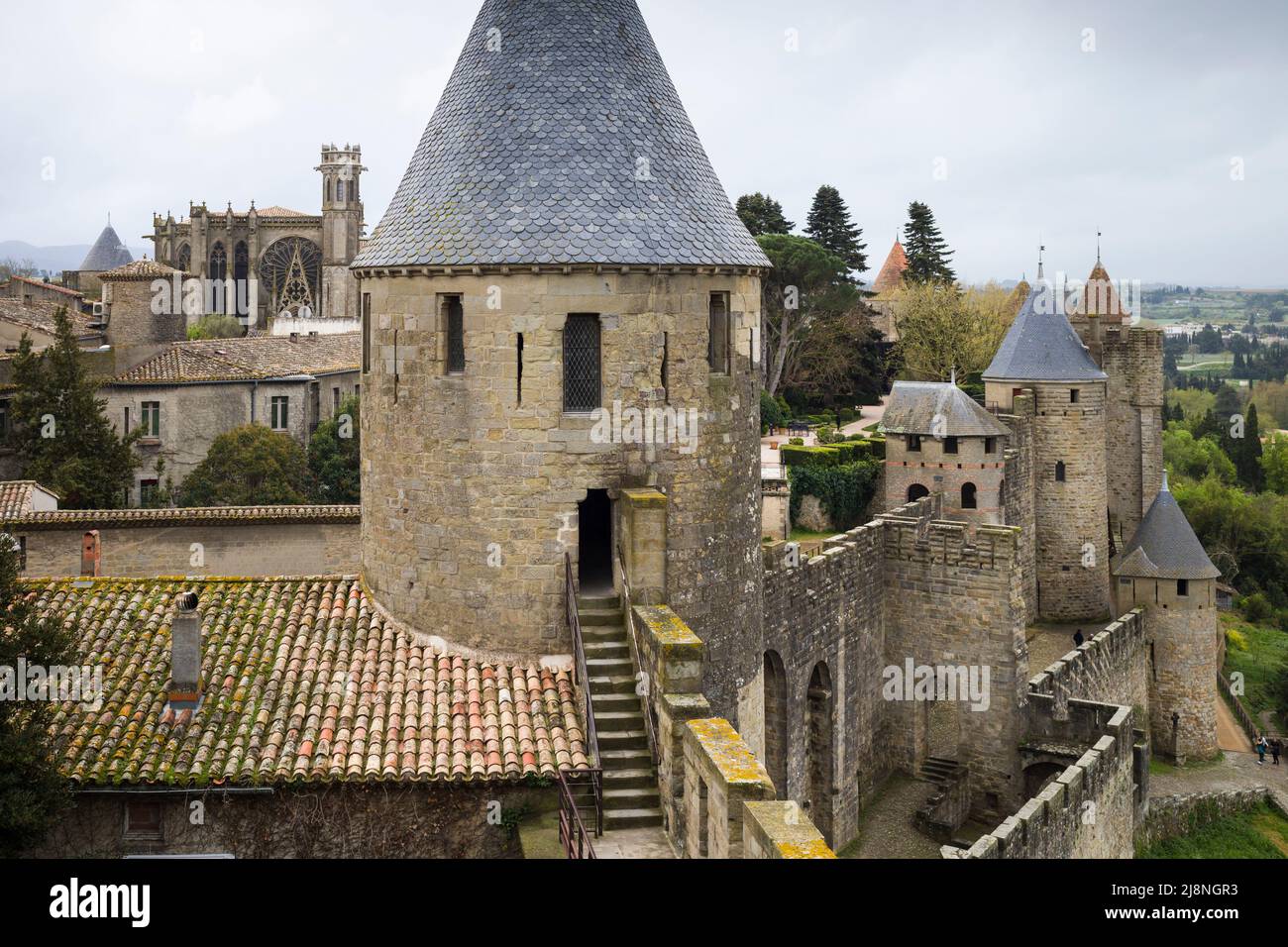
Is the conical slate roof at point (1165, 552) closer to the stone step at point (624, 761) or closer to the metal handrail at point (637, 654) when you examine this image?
the metal handrail at point (637, 654)

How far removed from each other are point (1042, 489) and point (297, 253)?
8383 cm

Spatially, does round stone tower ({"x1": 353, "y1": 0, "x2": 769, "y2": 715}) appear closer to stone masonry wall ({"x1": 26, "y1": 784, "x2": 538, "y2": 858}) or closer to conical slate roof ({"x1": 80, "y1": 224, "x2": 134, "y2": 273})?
stone masonry wall ({"x1": 26, "y1": 784, "x2": 538, "y2": 858})

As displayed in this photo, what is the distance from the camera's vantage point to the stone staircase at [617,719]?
13.0m

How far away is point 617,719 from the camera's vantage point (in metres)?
13.8

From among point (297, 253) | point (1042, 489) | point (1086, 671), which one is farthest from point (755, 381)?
point (297, 253)

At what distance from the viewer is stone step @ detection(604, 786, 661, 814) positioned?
42.7ft

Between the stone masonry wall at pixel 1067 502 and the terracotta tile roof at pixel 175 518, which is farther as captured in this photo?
the stone masonry wall at pixel 1067 502

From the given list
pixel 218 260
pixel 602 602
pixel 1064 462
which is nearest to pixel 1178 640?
pixel 1064 462

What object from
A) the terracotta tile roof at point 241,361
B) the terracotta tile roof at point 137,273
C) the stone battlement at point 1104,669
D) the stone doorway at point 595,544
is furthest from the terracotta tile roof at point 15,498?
the terracotta tile roof at point 137,273

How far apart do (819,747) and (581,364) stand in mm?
12537

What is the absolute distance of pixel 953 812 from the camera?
26172 mm

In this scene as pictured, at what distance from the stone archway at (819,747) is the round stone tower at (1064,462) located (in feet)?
66.7

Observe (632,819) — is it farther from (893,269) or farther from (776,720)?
(893,269)
